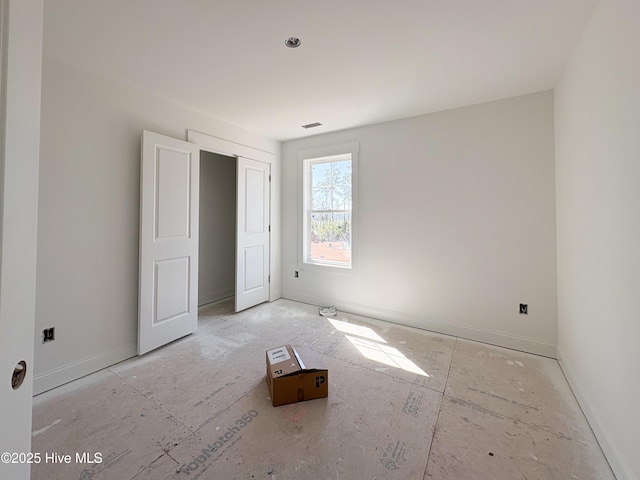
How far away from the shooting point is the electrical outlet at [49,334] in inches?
81.1

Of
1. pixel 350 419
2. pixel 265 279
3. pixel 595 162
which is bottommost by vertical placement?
pixel 350 419

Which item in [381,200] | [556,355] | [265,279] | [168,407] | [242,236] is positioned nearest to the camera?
[168,407]

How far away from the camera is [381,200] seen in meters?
3.43

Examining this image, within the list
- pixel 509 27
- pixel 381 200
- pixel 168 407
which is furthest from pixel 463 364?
pixel 509 27

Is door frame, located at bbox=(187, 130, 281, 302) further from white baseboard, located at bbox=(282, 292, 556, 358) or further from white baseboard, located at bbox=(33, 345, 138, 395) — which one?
white baseboard, located at bbox=(33, 345, 138, 395)

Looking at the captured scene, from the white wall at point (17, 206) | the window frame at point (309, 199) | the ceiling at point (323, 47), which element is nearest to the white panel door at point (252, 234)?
the window frame at point (309, 199)

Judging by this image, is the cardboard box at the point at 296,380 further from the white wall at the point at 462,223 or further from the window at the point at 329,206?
the window at the point at 329,206

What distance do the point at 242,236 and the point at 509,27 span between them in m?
3.28

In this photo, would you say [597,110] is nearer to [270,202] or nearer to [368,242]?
[368,242]

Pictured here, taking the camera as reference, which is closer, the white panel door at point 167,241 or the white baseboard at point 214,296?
the white panel door at point 167,241

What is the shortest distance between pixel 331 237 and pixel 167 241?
6.99ft

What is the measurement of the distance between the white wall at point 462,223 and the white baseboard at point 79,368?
2.52m

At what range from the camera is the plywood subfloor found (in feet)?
4.67

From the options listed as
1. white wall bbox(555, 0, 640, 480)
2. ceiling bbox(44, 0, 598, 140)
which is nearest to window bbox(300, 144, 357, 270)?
ceiling bbox(44, 0, 598, 140)
